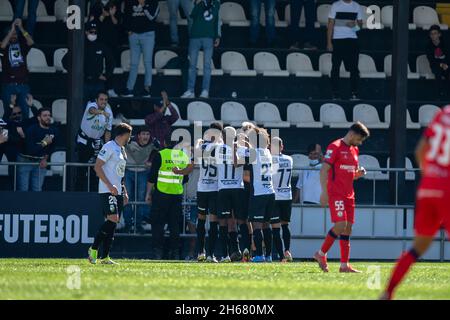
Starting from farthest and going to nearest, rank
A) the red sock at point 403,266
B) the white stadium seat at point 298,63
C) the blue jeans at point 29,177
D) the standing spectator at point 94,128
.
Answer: the white stadium seat at point 298,63
the standing spectator at point 94,128
the blue jeans at point 29,177
the red sock at point 403,266

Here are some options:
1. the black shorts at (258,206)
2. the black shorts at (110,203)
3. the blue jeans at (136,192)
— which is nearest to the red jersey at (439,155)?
the black shorts at (110,203)

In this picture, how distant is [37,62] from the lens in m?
26.8

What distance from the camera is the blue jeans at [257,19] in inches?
1077

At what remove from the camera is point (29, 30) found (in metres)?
26.8

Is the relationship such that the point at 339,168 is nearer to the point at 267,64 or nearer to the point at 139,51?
the point at 139,51

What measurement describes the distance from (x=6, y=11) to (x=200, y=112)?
15.7 feet

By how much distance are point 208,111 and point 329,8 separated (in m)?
4.44

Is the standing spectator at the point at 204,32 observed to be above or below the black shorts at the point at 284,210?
above

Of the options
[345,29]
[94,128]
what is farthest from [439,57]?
[94,128]

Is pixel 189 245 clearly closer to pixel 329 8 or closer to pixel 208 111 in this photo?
pixel 208 111

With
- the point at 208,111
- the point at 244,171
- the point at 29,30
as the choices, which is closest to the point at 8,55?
the point at 29,30

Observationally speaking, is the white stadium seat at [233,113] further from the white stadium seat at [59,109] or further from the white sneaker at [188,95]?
the white stadium seat at [59,109]

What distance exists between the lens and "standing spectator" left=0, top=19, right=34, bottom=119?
2498 cm

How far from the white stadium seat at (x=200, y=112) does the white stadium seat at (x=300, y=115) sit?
1.72 metres
